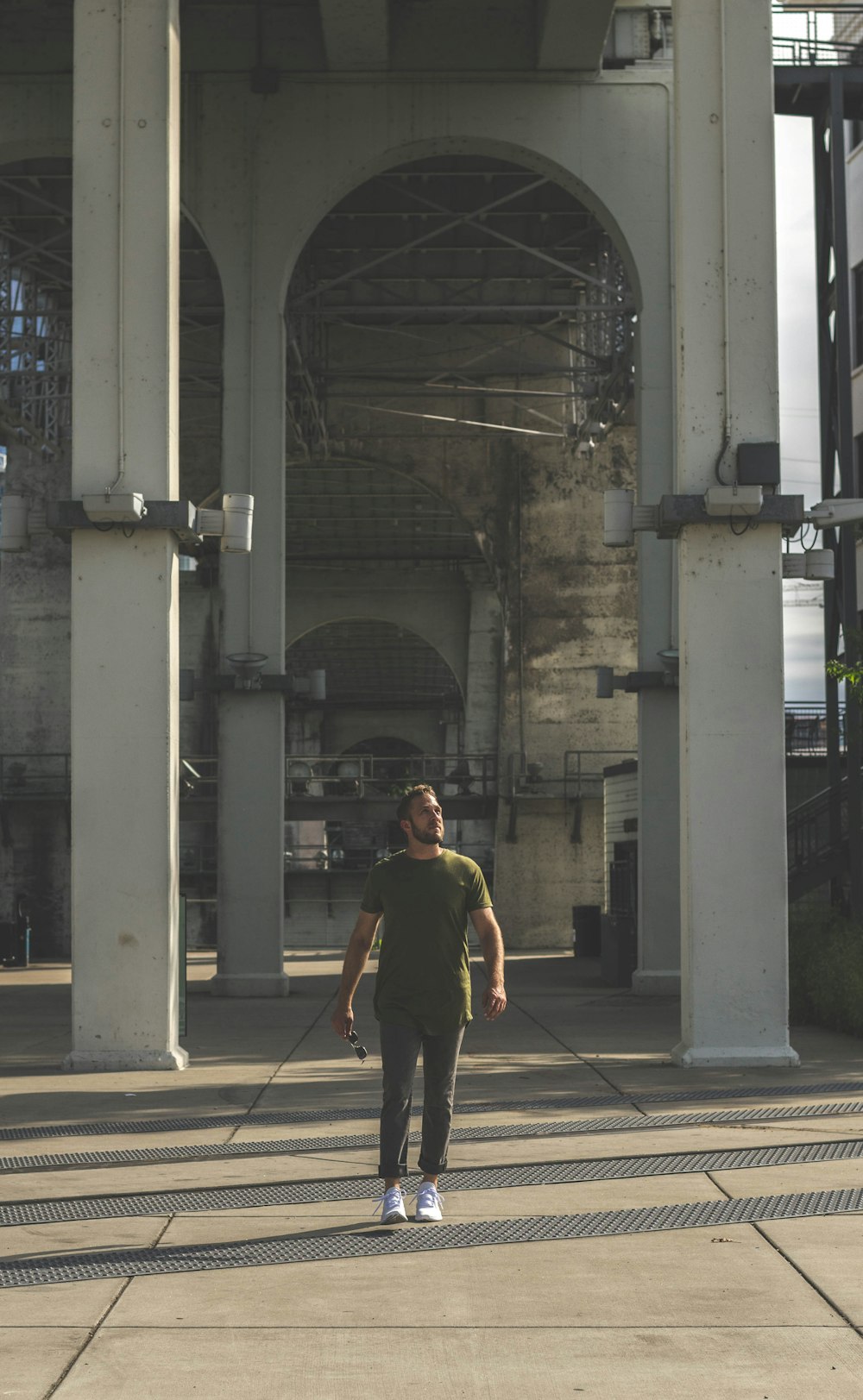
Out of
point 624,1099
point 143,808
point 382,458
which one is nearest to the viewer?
point 624,1099

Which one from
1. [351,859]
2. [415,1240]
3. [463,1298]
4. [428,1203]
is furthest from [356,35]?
[351,859]

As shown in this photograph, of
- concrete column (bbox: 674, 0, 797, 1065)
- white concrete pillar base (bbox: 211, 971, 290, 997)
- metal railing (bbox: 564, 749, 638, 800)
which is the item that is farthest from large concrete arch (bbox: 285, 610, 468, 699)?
concrete column (bbox: 674, 0, 797, 1065)

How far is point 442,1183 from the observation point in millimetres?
8570

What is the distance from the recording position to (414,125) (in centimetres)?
2495

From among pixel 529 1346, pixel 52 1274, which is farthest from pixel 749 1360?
pixel 52 1274

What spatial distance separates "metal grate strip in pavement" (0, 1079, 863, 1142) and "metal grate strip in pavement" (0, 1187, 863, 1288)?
345cm

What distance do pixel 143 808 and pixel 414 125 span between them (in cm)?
1431

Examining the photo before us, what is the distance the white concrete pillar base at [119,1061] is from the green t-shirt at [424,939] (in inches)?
273

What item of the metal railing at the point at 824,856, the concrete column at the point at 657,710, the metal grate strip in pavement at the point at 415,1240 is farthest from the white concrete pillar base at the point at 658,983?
the metal grate strip in pavement at the point at 415,1240

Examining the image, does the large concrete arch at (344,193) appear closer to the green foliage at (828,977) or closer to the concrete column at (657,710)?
the concrete column at (657,710)

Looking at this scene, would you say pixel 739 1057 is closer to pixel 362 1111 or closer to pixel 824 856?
pixel 362 1111

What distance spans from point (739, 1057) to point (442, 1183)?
5.79 metres

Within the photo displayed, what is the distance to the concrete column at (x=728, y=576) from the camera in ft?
45.6

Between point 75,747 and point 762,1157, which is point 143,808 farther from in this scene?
point 762,1157
